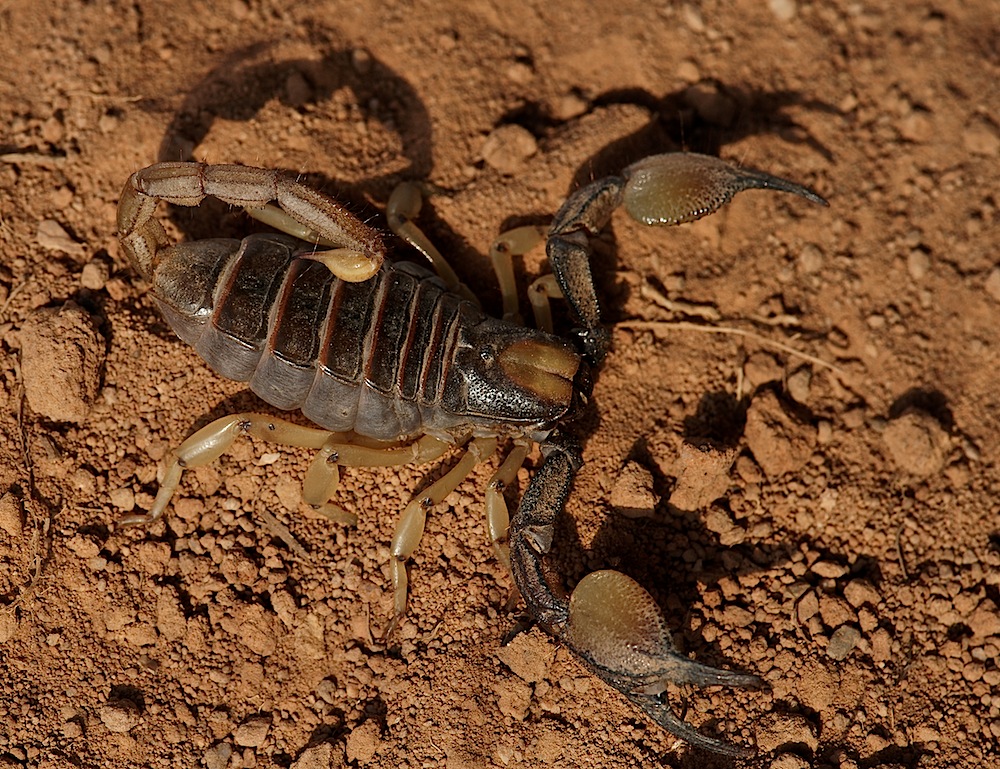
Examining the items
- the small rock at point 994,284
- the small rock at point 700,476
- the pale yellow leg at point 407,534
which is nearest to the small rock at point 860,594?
the small rock at point 700,476

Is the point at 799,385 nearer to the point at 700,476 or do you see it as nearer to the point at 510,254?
the point at 700,476

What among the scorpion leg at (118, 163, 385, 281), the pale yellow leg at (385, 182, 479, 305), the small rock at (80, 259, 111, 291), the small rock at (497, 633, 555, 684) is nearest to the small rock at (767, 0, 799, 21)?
the pale yellow leg at (385, 182, 479, 305)

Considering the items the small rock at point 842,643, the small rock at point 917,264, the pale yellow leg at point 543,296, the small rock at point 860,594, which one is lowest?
the small rock at point 842,643

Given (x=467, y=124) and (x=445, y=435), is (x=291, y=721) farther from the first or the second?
(x=467, y=124)

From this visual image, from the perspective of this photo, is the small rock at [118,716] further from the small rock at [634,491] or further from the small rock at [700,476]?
the small rock at [700,476]

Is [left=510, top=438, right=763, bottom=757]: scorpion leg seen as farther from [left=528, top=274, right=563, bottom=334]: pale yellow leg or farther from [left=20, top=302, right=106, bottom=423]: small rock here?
[left=20, top=302, right=106, bottom=423]: small rock

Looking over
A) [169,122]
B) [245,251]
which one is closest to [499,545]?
[245,251]

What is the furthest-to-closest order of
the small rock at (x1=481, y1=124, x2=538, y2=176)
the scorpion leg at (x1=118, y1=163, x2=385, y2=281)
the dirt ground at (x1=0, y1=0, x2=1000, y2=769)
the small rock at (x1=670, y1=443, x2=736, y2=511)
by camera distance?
the small rock at (x1=481, y1=124, x2=538, y2=176) → the small rock at (x1=670, y1=443, x2=736, y2=511) → the dirt ground at (x1=0, y1=0, x2=1000, y2=769) → the scorpion leg at (x1=118, y1=163, x2=385, y2=281)
